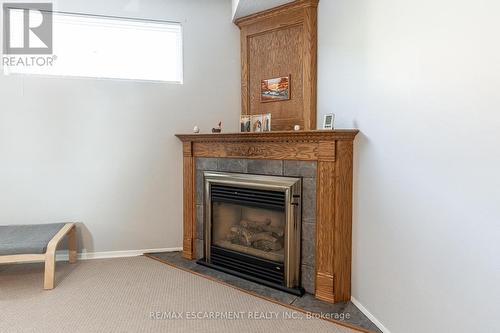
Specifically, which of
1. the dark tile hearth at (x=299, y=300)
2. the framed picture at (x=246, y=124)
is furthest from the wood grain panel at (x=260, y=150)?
the dark tile hearth at (x=299, y=300)

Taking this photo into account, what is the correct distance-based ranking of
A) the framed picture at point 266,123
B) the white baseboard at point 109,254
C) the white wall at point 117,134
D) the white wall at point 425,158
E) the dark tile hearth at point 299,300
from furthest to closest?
the white baseboard at point 109,254 → the white wall at point 117,134 → the framed picture at point 266,123 → the dark tile hearth at point 299,300 → the white wall at point 425,158

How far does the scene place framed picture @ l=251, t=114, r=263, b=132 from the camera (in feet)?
9.89

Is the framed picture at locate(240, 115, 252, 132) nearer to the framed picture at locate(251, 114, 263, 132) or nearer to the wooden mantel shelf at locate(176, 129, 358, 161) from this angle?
the framed picture at locate(251, 114, 263, 132)

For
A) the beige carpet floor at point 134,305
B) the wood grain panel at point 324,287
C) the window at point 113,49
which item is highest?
the window at point 113,49

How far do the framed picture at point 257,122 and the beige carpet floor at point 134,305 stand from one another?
1.36m

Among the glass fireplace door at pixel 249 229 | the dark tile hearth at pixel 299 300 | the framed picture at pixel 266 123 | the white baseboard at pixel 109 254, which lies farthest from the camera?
the white baseboard at pixel 109 254

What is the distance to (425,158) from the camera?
159 centimetres

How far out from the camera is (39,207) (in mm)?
3105

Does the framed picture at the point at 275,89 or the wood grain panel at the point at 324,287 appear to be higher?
the framed picture at the point at 275,89

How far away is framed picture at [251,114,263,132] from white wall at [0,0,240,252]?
420 millimetres

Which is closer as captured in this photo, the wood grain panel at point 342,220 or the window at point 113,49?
the wood grain panel at point 342,220

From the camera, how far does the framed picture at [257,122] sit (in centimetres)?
301

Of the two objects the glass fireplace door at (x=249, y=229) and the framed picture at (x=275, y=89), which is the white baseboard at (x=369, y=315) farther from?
the framed picture at (x=275, y=89)

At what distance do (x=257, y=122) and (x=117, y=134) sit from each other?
1366mm
